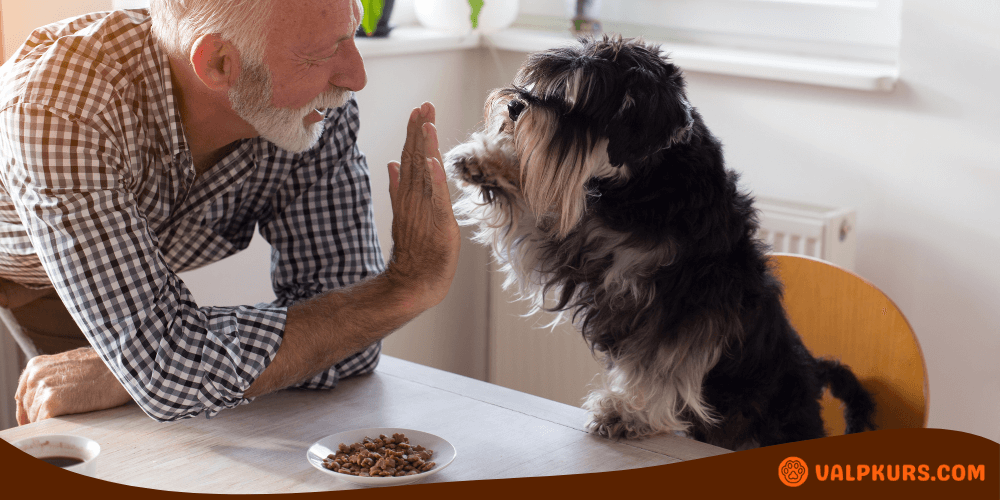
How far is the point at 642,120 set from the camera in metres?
1.23

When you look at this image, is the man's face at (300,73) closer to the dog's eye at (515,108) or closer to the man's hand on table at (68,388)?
the dog's eye at (515,108)

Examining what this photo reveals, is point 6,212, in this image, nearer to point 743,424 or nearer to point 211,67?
point 211,67

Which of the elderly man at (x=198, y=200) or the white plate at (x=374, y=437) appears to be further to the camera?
the elderly man at (x=198, y=200)

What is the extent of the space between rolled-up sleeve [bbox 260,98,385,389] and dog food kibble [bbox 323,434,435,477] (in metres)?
0.49

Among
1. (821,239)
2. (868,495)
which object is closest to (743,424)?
(868,495)

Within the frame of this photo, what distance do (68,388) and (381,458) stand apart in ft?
1.76

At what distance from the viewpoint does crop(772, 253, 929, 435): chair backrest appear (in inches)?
62.7

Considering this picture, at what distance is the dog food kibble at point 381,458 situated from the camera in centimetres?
117

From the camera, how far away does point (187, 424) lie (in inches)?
53.0

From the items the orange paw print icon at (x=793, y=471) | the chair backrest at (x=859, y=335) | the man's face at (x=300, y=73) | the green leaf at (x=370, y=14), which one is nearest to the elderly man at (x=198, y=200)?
the man's face at (x=300, y=73)

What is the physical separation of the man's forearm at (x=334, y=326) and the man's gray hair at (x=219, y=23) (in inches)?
16.4

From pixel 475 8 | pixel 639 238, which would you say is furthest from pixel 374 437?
pixel 475 8

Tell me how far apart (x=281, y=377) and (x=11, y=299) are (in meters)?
0.77

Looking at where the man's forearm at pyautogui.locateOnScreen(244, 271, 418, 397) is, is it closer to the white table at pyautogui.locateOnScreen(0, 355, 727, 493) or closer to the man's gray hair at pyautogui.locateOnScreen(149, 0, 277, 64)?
the white table at pyautogui.locateOnScreen(0, 355, 727, 493)
